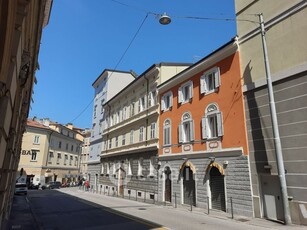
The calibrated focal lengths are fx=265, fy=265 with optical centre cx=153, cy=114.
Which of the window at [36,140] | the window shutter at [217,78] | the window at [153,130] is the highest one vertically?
the window at [36,140]

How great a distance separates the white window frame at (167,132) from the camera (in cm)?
2350

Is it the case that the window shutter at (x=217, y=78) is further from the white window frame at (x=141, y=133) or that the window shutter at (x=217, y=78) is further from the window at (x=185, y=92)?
the white window frame at (x=141, y=133)

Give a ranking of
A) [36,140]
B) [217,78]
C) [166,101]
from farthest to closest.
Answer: [36,140]
[166,101]
[217,78]

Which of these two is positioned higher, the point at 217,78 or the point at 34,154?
the point at 217,78

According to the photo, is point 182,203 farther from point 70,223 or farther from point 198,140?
point 70,223

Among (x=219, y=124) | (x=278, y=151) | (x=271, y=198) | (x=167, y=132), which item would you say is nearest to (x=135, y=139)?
(x=167, y=132)

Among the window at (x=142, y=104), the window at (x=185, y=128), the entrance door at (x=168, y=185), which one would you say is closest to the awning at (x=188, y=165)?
the window at (x=185, y=128)

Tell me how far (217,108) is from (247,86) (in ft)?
9.18

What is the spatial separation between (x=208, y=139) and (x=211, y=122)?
4.43 feet

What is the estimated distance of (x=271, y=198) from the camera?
14234 mm

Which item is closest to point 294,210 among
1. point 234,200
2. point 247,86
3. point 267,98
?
point 234,200

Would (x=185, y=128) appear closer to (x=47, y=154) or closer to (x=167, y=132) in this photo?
(x=167, y=132)

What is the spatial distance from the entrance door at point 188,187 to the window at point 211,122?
3262mm

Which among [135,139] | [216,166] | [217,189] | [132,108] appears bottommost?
[217,189]
